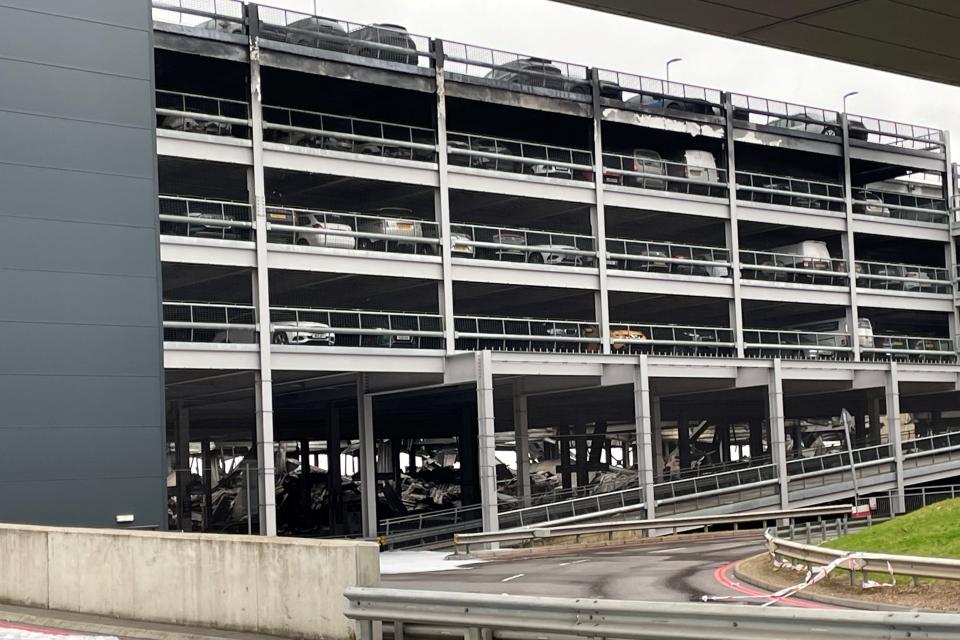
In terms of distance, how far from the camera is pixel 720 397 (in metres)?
65.1

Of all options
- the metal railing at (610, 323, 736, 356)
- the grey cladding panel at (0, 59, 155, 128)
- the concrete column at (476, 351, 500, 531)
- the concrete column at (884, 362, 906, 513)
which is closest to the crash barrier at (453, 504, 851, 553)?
the concrete column at (476, 351, 500, 531)

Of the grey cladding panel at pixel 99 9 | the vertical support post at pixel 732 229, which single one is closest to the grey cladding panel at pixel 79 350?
the grey cladding panel at pixel 99 9

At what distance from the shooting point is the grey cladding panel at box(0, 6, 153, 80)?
3002 cm

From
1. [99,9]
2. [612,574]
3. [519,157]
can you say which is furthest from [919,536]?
[519,157]

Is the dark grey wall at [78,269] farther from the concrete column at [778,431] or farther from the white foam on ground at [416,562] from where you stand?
the concrete column at [778,431]

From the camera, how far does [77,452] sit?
29375 mm

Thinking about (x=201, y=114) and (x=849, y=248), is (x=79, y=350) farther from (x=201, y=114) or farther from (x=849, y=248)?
(x=849, y=248)

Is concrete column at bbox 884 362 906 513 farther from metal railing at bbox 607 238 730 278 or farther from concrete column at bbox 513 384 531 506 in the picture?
concrete column at bbox 513 384 531 506

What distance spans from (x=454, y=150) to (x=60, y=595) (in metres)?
29.8

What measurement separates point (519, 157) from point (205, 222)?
12795 millimetres

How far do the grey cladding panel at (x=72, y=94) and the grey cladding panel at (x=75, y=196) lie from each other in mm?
1463

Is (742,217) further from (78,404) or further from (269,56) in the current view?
(78,404)

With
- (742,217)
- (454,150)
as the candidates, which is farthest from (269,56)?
(742,217)

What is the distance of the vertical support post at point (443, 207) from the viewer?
43.2m
